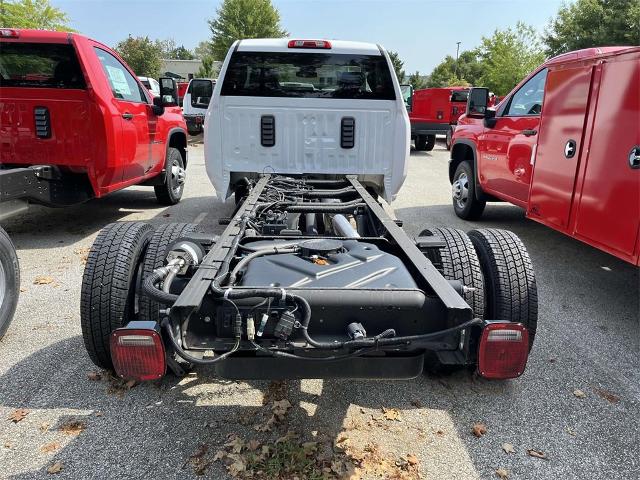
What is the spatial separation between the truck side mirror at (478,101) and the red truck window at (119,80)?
4.29m

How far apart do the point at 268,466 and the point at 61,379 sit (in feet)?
4.85

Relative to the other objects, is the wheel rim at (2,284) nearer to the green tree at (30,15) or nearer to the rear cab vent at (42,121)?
the rear cab vent at (42,121)

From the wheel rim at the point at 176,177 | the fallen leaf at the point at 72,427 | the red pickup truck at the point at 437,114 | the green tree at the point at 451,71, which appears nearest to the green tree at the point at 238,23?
the green tree at the point at 451,71

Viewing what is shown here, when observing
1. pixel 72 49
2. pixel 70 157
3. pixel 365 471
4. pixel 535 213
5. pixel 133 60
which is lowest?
pixel 365 471

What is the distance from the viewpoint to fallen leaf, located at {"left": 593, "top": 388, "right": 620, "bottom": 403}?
2.93 meters

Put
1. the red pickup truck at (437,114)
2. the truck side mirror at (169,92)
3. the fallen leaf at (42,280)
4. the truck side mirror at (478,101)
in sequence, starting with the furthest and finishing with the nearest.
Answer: the red pickup truck at (437,114) → the truck side mirror at (169,92) → the truck side mirror at (478,101) → the fallen leaf at (42,280)

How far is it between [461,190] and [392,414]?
534 cm

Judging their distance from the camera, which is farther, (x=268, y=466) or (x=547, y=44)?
(x=547, y=44)

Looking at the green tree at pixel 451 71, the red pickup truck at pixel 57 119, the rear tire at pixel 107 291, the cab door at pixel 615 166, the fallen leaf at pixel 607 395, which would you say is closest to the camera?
the rear tire at pixel 107 291

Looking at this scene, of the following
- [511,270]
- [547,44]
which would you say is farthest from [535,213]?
[547,44]

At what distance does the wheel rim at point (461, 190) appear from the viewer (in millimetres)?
7418

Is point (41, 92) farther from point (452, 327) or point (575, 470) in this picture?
point (575, 470)

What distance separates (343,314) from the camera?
2164 millimetres

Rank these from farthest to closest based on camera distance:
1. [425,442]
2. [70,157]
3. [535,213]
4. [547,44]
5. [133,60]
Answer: [133,60], [547,44], [70,157], [535,213], [425,442]
